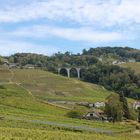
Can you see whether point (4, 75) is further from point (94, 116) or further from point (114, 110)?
point (114, 110)

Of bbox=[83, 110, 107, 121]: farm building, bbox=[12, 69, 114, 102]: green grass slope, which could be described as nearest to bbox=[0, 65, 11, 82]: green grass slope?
bbox=[12, 69, 114, 102]: green grass slope

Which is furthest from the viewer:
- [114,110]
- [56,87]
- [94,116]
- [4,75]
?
[4,75]

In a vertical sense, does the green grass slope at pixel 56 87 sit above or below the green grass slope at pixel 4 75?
below

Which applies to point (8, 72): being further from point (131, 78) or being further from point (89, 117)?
point (89, 117)

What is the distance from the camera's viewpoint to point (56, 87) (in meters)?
158

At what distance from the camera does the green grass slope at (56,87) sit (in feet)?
472

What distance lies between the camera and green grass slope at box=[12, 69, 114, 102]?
144 m

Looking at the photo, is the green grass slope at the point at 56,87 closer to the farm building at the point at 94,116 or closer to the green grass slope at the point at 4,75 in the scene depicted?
the green grass slope at the point at 4,75

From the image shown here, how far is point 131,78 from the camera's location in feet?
617

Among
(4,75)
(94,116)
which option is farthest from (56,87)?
(94,116)

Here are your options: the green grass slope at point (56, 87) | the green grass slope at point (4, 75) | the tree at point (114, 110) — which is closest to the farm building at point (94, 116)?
the tree at point (114, 110)

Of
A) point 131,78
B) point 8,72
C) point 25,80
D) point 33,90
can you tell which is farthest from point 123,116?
point 131,78

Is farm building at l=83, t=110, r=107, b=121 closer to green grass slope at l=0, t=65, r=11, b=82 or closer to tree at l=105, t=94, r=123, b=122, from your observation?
tree at l=105, t=94, r=123, b=122

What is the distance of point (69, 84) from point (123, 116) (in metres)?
68.3
